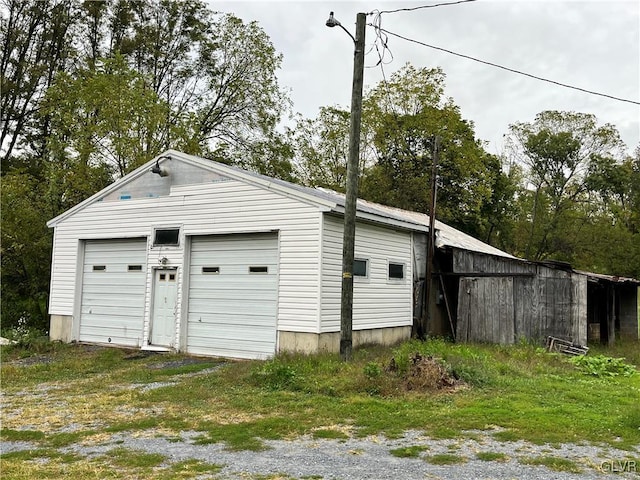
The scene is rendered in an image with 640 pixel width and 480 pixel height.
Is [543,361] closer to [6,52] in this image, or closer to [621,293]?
[621,293]

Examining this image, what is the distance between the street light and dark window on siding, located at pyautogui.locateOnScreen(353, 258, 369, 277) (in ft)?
8.89

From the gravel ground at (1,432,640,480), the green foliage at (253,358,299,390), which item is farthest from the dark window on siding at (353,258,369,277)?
the gravel ground at (1,432,640,480)

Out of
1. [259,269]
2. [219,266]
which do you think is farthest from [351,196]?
[219,266]

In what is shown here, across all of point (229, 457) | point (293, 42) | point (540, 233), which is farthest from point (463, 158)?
point (229, 457)

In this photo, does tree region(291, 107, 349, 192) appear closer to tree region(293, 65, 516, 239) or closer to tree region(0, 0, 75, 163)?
tree region(293, 65, 516, 239)

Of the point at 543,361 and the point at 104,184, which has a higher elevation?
the point at 104,184

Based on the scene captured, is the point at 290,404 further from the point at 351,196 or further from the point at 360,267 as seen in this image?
the point at 360,267

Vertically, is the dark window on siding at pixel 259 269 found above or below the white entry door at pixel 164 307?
above

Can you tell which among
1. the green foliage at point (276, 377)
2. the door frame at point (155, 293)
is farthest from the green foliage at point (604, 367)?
the door frame at point (155, 293)

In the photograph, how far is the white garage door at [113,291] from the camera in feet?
45.3

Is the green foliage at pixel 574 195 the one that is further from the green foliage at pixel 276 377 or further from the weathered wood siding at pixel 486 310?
the green foliage at pixel 276 377

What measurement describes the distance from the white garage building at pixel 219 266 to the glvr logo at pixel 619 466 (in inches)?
254

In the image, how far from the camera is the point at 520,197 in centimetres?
3916

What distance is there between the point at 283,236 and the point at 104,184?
1151 cm
